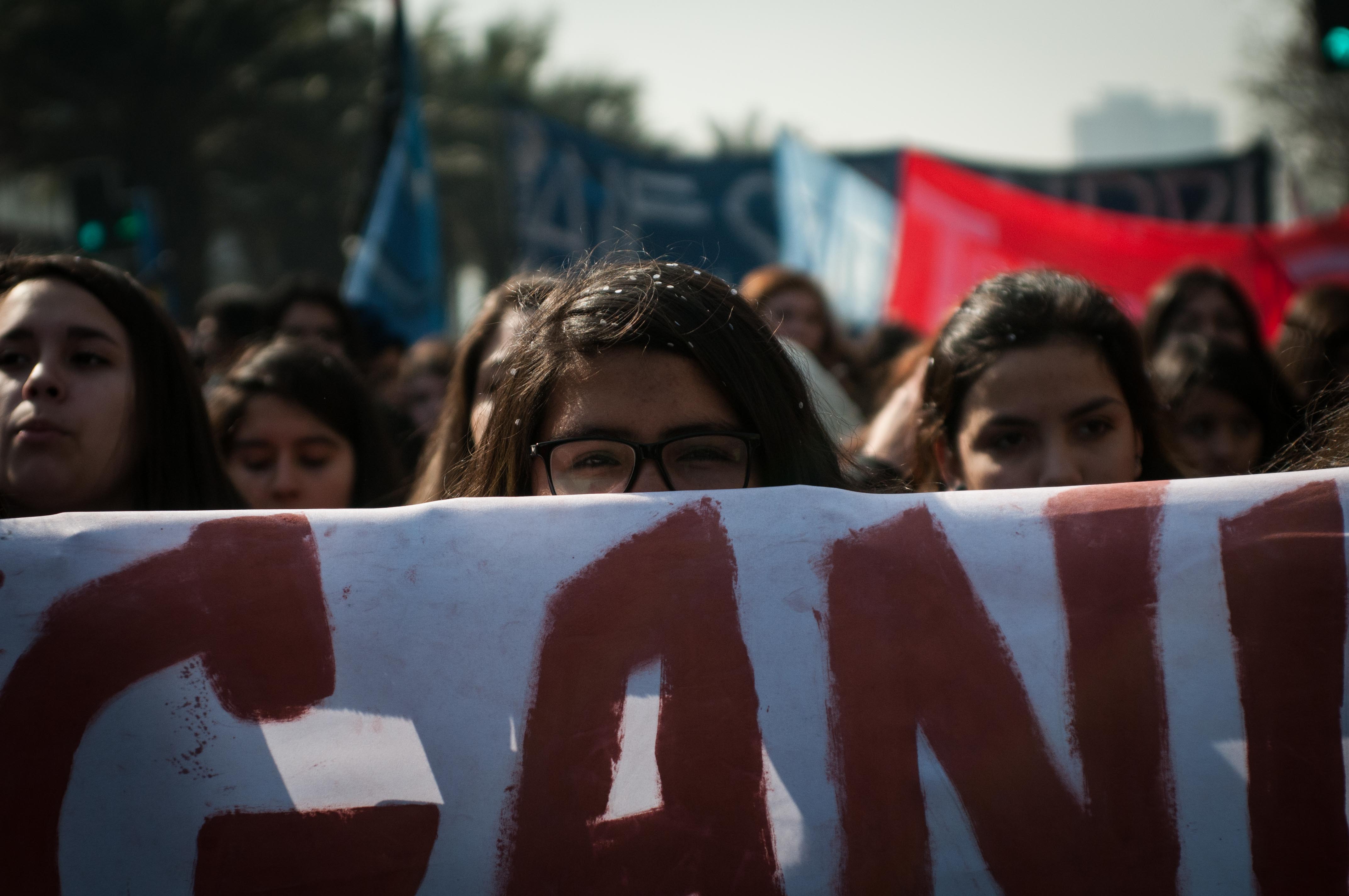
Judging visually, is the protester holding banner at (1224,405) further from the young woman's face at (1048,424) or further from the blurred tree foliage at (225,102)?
the blurred tree foliage at (225,102)

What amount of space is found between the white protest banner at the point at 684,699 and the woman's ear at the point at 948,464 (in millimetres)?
793

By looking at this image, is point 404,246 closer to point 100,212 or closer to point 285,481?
point 285,481

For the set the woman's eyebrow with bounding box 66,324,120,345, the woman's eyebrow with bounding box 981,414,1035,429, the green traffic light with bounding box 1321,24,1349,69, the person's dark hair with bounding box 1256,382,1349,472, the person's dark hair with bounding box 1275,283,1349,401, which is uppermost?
the green traffic light with bounding box 1321,24,1349,69

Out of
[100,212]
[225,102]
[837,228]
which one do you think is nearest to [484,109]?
[225,102]

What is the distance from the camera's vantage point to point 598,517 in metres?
1.32

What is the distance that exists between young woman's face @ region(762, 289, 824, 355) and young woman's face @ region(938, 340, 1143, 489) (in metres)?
2.45

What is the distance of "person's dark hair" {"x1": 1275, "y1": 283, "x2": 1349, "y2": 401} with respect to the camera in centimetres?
364

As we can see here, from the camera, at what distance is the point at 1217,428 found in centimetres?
331

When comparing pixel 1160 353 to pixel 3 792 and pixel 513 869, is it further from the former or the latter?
pixel 3 792

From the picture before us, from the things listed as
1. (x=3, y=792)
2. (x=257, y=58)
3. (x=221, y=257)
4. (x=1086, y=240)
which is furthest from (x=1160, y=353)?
(x=221, y=257)

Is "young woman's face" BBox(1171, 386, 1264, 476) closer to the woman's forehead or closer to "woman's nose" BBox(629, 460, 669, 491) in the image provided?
"woman's nose" BBox(629, 460, 669, 491)

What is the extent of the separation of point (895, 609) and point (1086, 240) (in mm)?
5505

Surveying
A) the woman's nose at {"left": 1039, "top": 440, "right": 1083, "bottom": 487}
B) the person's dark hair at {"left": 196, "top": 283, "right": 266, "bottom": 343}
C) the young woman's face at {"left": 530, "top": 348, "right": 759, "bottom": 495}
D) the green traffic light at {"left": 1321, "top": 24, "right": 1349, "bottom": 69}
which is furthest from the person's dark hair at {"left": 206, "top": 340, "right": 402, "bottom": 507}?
the green traffic light at {"left": 1321, "top": 24, "right": 1349, "bottom": 69}

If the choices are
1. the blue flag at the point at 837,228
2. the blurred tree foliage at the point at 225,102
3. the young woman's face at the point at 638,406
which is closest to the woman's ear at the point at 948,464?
the young woman's face at the point at 638,406
